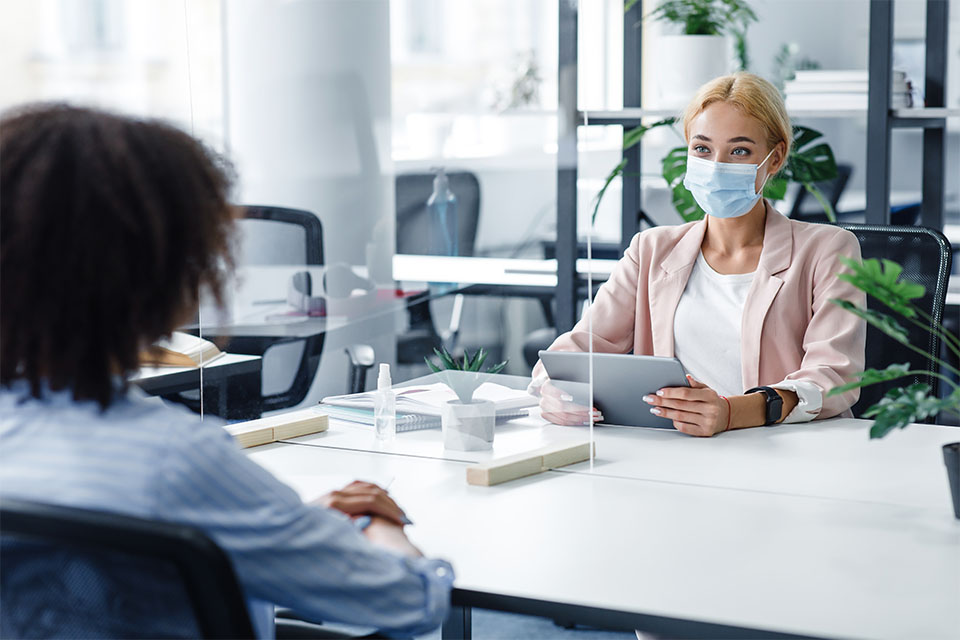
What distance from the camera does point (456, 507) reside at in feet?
4.73

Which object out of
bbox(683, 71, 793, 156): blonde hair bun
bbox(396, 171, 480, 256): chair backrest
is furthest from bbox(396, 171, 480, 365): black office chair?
bbox(683, 71, 793, 156): blonde hair bun

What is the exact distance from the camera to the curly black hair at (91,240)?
879 millimetres

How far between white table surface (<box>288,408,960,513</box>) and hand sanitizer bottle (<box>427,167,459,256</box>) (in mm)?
383

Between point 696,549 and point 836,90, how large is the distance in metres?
2.19

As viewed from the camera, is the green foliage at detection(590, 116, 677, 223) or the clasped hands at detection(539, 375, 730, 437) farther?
the green foliage at detection(590, 116, 677, 223)

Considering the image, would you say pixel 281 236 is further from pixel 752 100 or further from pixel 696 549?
pixel 696 549

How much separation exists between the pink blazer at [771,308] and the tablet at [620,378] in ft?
0.29

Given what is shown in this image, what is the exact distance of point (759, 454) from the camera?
1690mm

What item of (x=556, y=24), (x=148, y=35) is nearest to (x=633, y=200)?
(x=556, y=24)

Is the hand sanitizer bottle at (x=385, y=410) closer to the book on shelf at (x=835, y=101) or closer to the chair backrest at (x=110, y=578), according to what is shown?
the chair backrest at (x=110, y=578)

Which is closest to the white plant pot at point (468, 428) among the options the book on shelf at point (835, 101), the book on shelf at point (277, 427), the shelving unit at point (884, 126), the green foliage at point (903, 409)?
the book on shelf at point (277, 427)

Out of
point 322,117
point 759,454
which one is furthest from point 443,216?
point 759,454

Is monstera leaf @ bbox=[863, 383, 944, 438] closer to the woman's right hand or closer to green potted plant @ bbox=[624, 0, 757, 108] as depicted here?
the woman's right hand

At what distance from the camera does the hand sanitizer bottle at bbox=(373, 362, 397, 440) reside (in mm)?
1830
